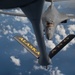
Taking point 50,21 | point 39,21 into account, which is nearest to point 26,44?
point 50,21

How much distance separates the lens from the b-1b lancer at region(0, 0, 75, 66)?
22.9 feet

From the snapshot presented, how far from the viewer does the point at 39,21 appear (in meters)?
11.2

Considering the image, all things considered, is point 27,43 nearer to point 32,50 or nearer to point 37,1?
point 32,50

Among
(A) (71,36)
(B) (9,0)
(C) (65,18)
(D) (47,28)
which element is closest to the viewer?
(B) (9,0)

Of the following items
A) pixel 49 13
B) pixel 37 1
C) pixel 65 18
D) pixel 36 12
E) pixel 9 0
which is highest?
pixel 9 0

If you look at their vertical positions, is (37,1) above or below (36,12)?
above

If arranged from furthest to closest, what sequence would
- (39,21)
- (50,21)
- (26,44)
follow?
(50,21) < (26,44) < (39,21)

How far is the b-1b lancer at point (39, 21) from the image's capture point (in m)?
6.98

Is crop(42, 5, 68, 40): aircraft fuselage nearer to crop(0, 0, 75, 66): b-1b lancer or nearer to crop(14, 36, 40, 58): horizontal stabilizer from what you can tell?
crop(0, 0, 75, 66): b-1b lancer

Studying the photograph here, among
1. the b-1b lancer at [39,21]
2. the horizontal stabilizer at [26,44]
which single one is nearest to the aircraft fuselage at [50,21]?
the b-1b lancer at [39,21]

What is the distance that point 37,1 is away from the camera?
24.6ft

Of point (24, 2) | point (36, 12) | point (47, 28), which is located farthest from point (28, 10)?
point (47, 28)

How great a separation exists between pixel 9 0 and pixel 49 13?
113ft

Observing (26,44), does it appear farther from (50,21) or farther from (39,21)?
(39,21)
